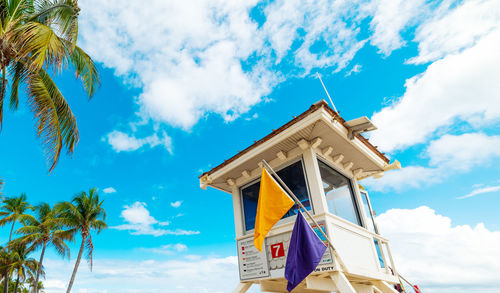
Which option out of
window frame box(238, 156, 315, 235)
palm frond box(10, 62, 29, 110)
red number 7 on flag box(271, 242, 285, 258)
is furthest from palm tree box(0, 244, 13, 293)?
red number 7 on flag box(271, 242, 285, 258)

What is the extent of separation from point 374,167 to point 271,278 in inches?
210

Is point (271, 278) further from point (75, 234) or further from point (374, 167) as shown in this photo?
point (75, 234)

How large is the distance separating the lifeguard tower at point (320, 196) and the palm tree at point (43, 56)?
4.66m

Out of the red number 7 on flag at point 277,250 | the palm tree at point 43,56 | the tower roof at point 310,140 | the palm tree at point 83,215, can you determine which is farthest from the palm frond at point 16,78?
the palm tree at point 83,215

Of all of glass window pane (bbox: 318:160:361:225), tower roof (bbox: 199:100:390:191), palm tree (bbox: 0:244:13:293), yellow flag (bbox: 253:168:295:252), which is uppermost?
palm tree (bbox: 0:244:13:293)

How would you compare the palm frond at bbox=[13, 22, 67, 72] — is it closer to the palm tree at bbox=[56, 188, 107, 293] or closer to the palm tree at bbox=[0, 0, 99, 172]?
the palm tree at bbox=[0, 0, 99, 172]

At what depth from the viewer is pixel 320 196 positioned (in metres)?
7.68

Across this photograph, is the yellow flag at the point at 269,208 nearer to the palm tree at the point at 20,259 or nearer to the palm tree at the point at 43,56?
the palm tree at the point at 43,56

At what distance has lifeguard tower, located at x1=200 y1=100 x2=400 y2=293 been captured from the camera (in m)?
7.44

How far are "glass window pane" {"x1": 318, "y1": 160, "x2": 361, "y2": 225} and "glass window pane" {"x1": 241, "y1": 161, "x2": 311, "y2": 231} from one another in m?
0.78

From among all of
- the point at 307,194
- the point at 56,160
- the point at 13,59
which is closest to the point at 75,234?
the point at 56,160

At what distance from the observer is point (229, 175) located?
32.0 feet

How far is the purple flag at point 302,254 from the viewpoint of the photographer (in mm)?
6141

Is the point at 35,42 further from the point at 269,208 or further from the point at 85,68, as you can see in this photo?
the point at 269,208
